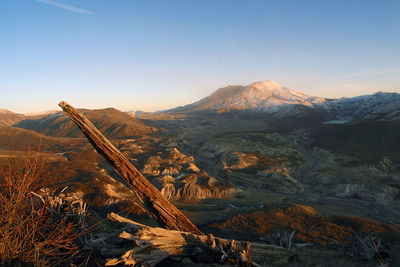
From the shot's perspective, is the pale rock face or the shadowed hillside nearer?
the pale rock face

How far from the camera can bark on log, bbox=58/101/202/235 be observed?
22.1 ft

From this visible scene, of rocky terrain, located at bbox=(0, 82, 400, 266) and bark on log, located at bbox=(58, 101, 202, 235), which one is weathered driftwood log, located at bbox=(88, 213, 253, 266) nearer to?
→ bark on log, located at bbox=(58, 101, 202, 235)

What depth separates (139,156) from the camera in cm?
7888

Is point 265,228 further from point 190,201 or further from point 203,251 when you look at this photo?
point 203,251

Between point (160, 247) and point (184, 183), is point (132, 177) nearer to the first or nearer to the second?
point (160, 247)

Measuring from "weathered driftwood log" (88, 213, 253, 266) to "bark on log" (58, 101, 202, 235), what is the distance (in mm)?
608

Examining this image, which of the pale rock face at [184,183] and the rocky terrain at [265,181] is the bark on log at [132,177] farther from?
the pale rock face at [184,183]

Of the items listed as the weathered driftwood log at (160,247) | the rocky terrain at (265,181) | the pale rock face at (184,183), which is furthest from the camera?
the pale rock face at (184,183)

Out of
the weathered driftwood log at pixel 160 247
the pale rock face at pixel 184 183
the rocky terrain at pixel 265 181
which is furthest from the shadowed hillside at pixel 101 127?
the weathered driftwood log at pixel 160 247

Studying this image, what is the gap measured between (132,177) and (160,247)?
2.50 m

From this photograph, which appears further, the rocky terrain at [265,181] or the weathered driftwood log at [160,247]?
the rocky terrain at [265,181]

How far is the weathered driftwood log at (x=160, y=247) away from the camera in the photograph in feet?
22.0

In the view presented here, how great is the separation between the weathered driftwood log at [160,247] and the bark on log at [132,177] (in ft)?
1.99

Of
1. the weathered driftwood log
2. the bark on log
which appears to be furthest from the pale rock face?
the weathered driftwood log
